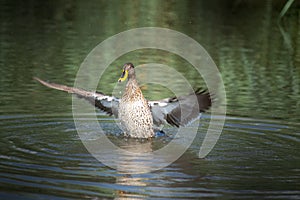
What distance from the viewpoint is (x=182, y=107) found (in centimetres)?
Result: 1068

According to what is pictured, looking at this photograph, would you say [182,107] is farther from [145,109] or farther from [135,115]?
[135,115]

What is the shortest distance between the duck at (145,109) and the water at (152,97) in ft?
0.74

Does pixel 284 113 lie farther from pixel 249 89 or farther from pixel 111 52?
pixel 111 52

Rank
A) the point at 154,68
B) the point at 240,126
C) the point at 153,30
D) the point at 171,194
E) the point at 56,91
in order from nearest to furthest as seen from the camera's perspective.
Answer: the point at 171,194
the point at 240,126
the point at 56,91
the point at 154,68
the point at 153,30

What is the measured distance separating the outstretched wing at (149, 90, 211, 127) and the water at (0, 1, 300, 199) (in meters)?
0.33

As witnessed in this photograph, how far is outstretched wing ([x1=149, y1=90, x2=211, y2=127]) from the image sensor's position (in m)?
10.4

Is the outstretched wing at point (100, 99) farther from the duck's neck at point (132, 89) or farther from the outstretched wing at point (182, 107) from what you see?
the outstretched wing at point (182, 107)

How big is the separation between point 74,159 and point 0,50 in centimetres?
933

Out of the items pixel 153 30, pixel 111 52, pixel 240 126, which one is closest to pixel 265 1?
pixel 153 30

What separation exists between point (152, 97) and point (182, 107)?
275cm

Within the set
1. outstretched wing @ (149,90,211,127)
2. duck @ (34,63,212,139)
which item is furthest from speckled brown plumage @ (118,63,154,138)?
outstretched wing @ (149,90,211,127)

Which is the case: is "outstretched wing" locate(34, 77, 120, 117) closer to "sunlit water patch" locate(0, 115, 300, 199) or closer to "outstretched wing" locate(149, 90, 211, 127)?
"sunlit water patch" locate(0, 115, 300, 199)

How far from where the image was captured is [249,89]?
1427 cm

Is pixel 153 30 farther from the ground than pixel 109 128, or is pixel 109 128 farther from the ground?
pixel 153 30
